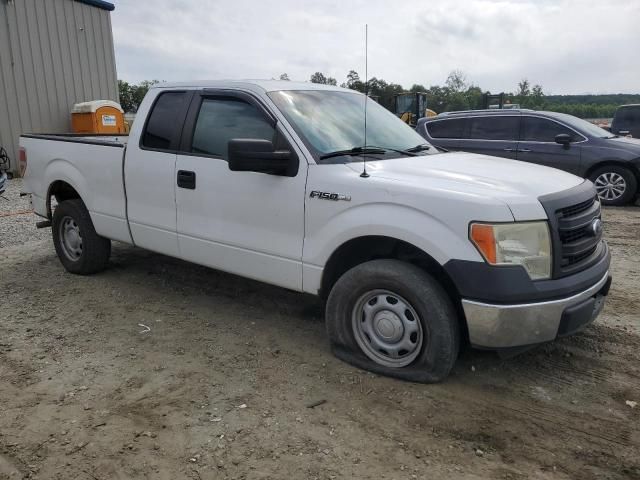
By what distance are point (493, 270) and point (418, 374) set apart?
85cm

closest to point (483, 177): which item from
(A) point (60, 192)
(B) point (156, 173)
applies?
(B) point (156, 173)

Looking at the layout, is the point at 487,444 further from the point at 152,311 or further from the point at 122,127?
the point at 122,127

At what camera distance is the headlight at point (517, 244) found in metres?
3.00

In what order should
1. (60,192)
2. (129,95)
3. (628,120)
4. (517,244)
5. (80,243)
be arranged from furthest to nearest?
(129,95)
(628,120)
(60,192)
(80,243)
(517,244)

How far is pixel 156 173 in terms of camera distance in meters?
4.60

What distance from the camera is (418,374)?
3412 millimetres

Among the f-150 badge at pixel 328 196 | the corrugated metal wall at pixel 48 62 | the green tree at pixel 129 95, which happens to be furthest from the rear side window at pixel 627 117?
the green tree at pixel 129 95

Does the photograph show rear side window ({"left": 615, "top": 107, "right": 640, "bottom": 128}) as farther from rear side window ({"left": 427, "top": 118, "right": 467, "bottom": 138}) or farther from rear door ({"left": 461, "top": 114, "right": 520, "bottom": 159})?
rear side window ({"left": 427, "top": 118, "right": 467, "bottom": 138})

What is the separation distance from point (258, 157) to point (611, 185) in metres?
8.29

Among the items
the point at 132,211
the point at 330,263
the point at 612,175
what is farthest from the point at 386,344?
the point at 612,175

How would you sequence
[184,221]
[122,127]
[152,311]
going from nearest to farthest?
[184,221]
[152,311]
[122,127]

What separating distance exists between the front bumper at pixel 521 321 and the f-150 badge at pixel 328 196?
97cm

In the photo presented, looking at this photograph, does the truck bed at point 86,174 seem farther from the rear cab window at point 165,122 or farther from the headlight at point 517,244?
the headlight at point 517,244

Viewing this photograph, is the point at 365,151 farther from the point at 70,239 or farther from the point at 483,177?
the point at 70,239
